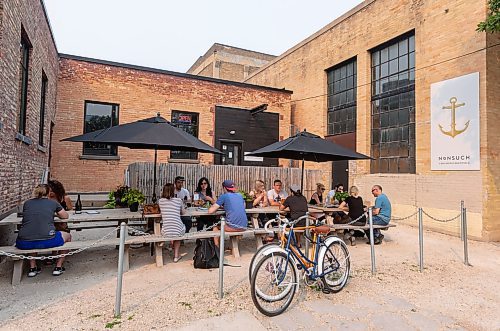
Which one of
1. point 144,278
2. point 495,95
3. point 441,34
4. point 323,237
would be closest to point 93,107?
point 144,278

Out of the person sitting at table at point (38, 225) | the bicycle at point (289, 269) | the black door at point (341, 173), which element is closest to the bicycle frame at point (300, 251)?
the bicycle at point (289, 269)

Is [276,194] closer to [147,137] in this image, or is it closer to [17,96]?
[147,137]

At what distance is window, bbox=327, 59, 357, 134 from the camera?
1435 centimetres

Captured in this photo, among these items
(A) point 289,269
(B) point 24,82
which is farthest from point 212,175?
(A) point 289,269

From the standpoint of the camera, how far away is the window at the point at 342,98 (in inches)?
565

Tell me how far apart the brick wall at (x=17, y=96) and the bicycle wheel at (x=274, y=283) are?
4.41m

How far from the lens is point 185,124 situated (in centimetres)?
1452

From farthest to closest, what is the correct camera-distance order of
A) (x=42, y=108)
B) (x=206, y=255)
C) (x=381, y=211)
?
(x=42, y=108)
(x=381, y=211)
(x=206, y=255)

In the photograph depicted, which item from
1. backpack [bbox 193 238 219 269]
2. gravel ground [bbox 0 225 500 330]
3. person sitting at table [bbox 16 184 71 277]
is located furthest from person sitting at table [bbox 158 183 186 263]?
person sitting at table [bbox 16 184 71 277]

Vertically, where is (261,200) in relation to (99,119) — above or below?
below

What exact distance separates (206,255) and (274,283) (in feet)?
6.16

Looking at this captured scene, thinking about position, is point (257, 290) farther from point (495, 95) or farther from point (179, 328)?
point (495, 95)

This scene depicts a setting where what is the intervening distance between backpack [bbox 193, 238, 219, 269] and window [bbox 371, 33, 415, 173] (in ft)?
28.5

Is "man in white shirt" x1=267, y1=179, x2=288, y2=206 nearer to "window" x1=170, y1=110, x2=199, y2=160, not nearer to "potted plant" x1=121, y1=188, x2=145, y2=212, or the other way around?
"potted plant" x1=121, y1=188, x2=145, y2=212
